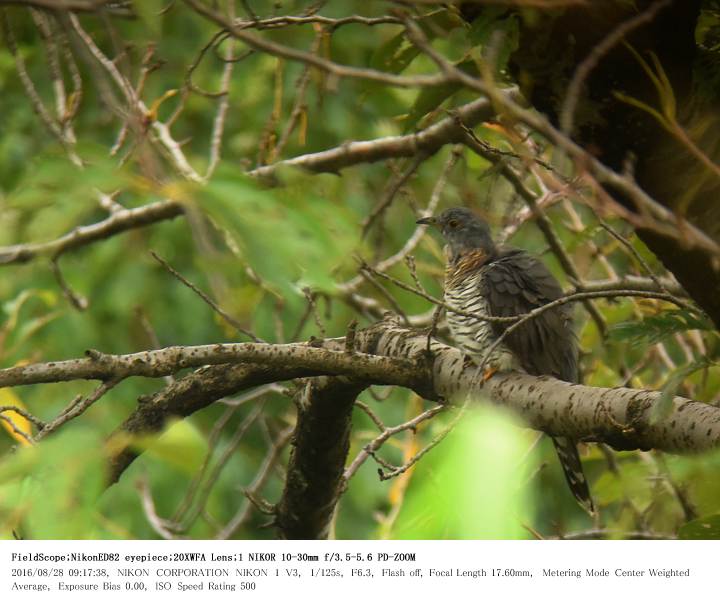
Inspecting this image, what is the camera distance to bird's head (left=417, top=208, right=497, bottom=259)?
3.62m

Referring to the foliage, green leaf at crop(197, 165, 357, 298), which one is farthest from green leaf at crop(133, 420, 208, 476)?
green leaf at crop(197, 165, 357, 298)

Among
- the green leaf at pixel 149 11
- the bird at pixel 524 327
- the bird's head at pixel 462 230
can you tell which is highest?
the green leaf at pixel 149 11

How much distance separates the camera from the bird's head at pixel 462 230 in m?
3.62

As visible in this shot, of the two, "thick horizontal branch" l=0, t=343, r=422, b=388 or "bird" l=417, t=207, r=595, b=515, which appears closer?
"thick horizontal branch" l=0, t=343, r=422, b=388

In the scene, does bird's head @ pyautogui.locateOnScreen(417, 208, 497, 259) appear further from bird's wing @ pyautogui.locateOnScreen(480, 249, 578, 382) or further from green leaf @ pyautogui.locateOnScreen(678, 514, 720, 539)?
green leaf @ pyautogui.locateOnScreen(678, 514, 720, 539)

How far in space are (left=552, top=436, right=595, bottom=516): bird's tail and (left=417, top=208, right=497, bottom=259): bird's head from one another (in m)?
0.86

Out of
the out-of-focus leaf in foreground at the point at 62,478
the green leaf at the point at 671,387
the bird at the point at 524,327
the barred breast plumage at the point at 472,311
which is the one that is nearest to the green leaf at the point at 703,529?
the green leaf at the point at 671,387

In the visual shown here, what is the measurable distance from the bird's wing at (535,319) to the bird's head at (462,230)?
0.45m

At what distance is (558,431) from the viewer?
1.82 meters

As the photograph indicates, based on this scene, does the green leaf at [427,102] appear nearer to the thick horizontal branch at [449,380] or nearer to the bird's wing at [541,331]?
the thick horizontal branch at [449,380]

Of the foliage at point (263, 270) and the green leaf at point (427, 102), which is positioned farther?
the green leaf at point (427, 102)

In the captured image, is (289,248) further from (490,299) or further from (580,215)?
(580,215)

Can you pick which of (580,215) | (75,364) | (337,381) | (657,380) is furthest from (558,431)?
(580,215)
